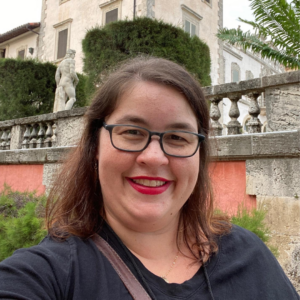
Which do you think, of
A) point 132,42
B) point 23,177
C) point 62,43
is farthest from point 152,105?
point 62,43

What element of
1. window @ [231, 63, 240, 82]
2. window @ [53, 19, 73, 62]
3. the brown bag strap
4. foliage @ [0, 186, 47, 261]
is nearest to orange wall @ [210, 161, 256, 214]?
foliage @ [0, 186, 47, 261]

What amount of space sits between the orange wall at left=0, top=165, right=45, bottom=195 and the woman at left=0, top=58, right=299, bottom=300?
185 inches

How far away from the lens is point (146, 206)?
119 centimetres

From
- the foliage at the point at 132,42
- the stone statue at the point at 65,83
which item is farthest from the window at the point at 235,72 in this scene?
the stone statue at the point at 65,83

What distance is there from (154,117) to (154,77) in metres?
0.18

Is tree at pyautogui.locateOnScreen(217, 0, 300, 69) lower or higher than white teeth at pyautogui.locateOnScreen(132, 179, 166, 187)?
higher

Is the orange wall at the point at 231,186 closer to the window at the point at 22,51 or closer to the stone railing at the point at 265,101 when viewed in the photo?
the stone railing at the point at 265,101

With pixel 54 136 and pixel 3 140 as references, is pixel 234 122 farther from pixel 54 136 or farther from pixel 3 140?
pixel 3 140

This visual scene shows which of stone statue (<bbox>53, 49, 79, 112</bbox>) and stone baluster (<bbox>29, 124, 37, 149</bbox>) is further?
stone statue (<bbox>53, 49, 79, 112</bbox>)

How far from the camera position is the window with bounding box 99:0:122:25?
14.8 meters

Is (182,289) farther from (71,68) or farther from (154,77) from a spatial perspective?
(71,68)

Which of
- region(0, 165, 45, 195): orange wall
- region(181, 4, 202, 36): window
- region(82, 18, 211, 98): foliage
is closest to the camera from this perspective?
region(0, 165, 45, 195): orange wall

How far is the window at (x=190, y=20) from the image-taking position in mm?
15328

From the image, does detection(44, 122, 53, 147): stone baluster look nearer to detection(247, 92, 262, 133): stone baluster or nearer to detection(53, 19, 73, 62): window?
detection(247, 92, 262, 133): stone baluster
